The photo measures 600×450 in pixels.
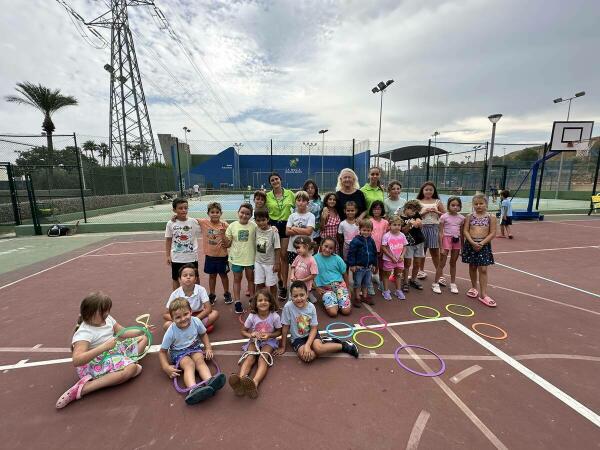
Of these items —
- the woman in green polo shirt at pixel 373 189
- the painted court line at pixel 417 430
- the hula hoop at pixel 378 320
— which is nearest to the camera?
the painted court line at pixel 417 430

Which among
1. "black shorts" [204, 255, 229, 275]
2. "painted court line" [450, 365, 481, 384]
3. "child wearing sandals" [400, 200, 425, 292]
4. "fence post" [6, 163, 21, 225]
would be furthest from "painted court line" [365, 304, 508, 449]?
"fence post" [6, 163, 21, 225]

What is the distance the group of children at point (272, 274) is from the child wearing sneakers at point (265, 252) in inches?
0.5

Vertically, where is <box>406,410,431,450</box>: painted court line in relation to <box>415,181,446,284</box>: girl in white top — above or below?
below

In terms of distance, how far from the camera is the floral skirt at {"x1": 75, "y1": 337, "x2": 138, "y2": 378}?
8.07 feet

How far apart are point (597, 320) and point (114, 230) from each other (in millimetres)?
12925

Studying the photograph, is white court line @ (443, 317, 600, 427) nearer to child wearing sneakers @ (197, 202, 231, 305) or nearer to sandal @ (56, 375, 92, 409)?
child wearing sneakers @ (197, 202, 231, 305)

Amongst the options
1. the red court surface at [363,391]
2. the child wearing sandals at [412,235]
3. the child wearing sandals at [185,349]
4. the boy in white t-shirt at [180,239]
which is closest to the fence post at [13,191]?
the red court surface at [363,391]

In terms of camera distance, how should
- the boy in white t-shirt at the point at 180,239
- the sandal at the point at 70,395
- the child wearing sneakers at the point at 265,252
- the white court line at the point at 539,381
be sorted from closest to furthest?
the white court line at the point at 539,381
the sandal at the point at 70,395
the child wearing sneakers at the point at 265,252
the boy in white t-shirt at the point at 180,239

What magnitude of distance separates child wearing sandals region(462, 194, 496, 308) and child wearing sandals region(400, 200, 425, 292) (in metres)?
0.65

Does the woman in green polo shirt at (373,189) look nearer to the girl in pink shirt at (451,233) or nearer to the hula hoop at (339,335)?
the girl in pink shirt at (451,233)

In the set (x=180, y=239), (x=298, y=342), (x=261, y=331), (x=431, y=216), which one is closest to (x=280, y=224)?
(x=180, y=239)

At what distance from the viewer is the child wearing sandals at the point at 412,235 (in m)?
4.45

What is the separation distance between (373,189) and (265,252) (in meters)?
2.08

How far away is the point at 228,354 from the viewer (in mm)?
2984
